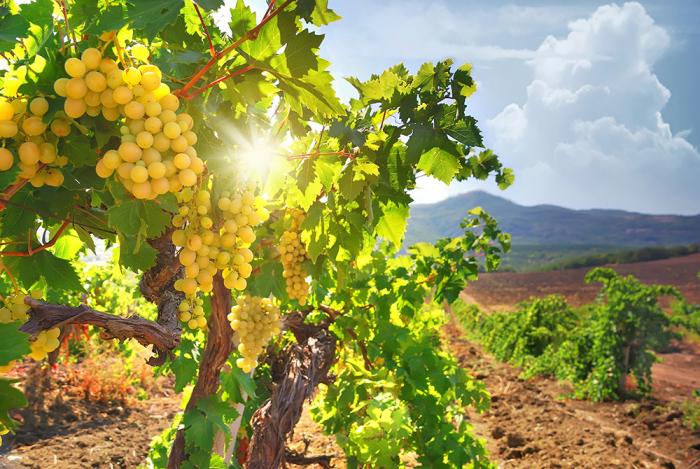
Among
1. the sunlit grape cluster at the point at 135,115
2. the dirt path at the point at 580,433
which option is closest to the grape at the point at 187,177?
the sunlit grape cluster at the point at 135,115

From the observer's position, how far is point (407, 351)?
350 cm

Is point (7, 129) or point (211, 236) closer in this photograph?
point (7, 129)

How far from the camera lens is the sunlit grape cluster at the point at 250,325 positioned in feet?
8.04

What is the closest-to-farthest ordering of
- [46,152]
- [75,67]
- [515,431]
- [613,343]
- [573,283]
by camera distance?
[75,67]
[46,152]
[515,431]
[613,343]
[573,283]

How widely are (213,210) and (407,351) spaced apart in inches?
97.8

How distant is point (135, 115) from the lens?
93 cm

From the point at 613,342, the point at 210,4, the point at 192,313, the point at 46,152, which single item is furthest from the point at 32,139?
the point at 613,342

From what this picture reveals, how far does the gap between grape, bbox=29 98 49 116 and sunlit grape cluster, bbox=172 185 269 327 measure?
38 centimetres

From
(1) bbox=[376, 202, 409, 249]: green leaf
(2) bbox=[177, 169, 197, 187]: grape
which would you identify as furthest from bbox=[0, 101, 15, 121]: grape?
(1) bbox=[376, 202, 409, 249]: green leaf

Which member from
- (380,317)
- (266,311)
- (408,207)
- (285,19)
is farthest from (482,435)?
(285,19)

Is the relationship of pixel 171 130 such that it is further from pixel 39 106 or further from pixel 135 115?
pixel 39 106

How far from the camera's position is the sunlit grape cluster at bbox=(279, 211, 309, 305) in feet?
7.93

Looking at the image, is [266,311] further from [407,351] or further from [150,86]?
[150,86]

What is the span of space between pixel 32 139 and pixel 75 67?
8.4 inches
